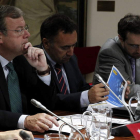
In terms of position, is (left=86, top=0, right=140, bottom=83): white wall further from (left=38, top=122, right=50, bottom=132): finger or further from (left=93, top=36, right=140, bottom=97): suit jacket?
(left=38, top=122, right=50, bottom=132): finger

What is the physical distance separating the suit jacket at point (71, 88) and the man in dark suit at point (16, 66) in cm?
15

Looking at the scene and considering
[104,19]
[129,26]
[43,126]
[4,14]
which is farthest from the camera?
[104,19]

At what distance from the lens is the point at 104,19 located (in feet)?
17.4

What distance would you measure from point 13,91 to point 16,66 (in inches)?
8.8

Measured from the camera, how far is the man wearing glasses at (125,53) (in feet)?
10.8

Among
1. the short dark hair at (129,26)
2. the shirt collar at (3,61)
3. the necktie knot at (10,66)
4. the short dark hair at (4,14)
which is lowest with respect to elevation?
the necktie knot at (10,66)

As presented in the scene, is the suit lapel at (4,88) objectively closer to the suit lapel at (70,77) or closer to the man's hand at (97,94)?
the man's hand at (97,94)

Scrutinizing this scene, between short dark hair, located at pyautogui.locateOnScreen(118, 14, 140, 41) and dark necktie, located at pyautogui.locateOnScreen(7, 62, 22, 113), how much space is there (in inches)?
57.3

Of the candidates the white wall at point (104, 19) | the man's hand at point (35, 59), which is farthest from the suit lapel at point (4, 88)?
the white wall at point (104, 19)

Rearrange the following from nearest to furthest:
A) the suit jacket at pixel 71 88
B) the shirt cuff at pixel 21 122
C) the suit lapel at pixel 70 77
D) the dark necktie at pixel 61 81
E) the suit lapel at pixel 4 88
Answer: the shirt cuff at pixel 21 122 → the suit lapel at pixel 4 88 → the suit jacket at pixel 71 88 → the dark necktie at pixel 61 81 → the suit lapel at pixel 70 77

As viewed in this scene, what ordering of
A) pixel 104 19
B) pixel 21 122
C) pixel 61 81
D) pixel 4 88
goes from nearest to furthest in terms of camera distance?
A: pixel 21 122 → pixel 4 88 → pixel 61 81 → pixel 104 19

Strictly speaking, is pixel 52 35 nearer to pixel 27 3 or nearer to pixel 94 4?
pixel 27 3

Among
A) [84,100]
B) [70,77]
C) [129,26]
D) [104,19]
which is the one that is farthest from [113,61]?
[104,19]

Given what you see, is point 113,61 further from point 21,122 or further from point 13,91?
point 21,122
